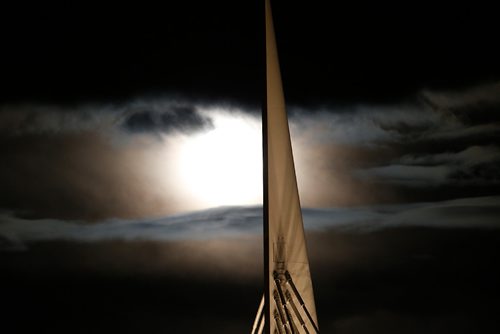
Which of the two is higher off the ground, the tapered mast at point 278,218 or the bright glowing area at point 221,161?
the bright glowing area at point 221,161

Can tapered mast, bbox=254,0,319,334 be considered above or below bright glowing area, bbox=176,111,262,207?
below

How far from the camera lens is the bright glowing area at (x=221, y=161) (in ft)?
17.8

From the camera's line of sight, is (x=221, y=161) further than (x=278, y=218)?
Yes

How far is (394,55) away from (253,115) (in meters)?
1.23

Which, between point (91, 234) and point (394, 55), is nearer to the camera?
point (91, 234)

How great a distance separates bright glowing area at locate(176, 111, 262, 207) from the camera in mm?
5418

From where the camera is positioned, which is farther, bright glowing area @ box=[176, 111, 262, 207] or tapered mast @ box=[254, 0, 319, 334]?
bright glowing area @ box=[176, 111, 262, 207]

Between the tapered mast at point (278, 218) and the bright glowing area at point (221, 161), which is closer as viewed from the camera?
the tapered mast at point (278, 218)

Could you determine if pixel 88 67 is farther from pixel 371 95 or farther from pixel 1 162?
pixel 371 95

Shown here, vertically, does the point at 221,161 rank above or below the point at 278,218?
above

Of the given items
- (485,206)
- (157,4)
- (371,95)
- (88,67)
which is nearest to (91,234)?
(88,67)

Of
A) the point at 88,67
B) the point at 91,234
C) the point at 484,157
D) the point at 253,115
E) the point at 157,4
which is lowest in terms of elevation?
the point at 91,234

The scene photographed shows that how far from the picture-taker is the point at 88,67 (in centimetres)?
545

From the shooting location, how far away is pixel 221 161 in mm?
5449
